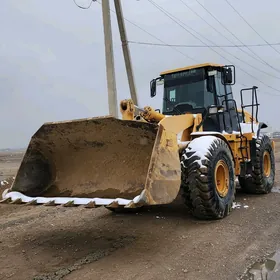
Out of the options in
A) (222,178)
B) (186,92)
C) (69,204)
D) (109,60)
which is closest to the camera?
(69,204)

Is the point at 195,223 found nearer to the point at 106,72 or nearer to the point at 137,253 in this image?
the point at 137,253

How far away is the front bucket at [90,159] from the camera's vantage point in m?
5.17

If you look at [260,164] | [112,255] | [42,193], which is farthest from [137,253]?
[260,164]

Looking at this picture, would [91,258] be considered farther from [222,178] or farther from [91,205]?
[222,178]

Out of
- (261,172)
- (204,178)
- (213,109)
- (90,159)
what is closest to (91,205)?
(90,159)

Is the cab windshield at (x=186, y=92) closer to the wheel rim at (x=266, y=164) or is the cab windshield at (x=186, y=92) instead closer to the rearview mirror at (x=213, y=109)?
the rearview mirror at (x=213, y=109)

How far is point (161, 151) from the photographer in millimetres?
4570

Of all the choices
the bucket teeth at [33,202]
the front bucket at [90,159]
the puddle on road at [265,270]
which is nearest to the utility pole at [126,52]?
the front bucket at [90,159]

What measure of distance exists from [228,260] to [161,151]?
4.70 ft

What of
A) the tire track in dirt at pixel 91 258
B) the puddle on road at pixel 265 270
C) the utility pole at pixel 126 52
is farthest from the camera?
the utility pole at pixel 126 52

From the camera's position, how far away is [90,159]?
18.9 ft

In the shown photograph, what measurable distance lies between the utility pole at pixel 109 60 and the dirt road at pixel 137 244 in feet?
23.1

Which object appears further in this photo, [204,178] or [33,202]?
[204,178]

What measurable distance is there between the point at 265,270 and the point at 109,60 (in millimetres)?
11090
